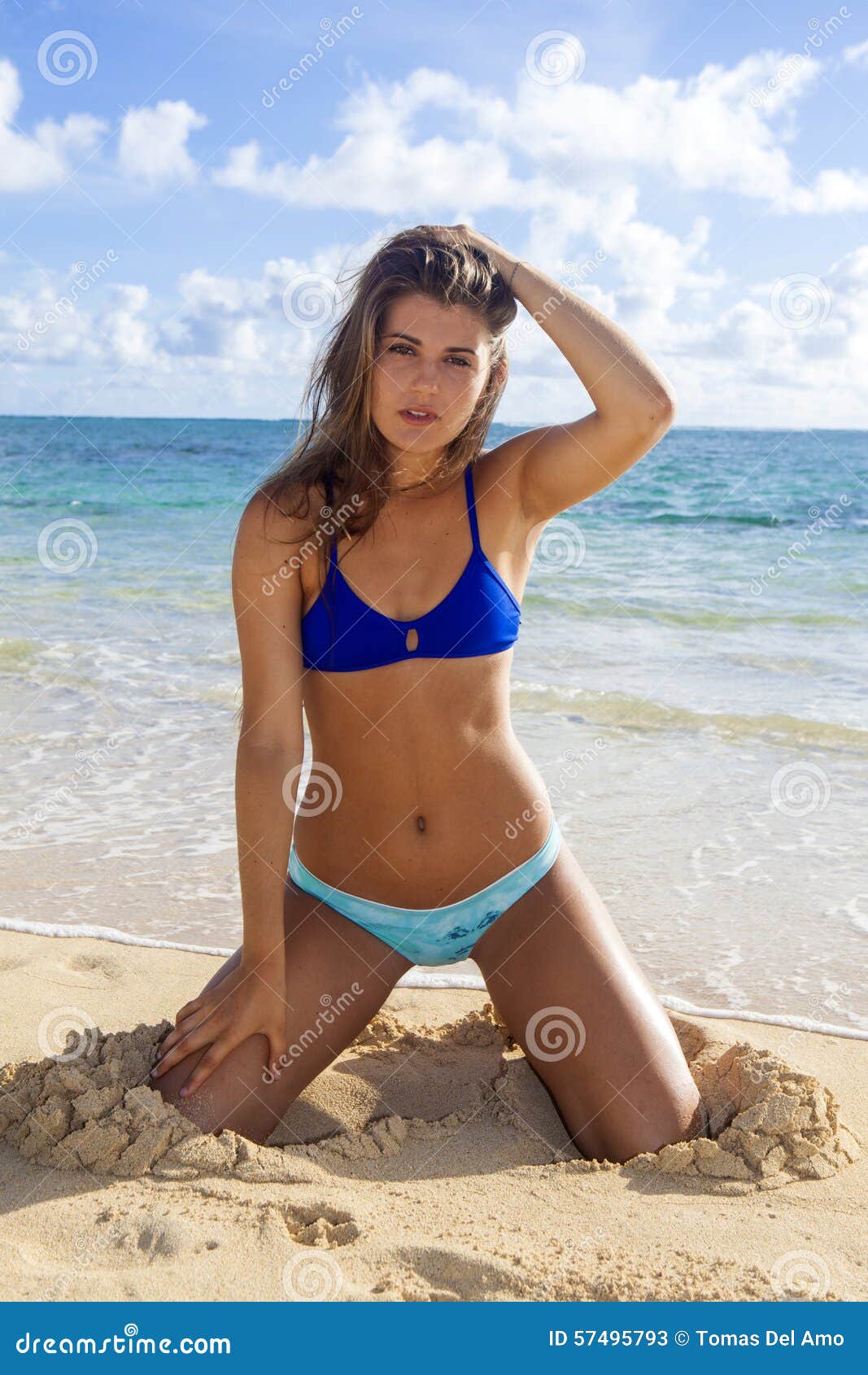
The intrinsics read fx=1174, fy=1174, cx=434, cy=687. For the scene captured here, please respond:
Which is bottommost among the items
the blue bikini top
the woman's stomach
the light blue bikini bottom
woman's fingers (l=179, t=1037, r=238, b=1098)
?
woman's fingers (l=179, t=1037, r=238, b=1098)

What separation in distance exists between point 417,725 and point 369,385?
2.75 feet

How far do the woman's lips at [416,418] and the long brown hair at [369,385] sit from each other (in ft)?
0.38

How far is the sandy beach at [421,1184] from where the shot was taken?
2.21m

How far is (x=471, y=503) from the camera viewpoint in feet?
9.71

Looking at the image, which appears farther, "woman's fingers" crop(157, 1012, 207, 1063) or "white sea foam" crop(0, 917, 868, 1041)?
"white sea foam" crop(0, 917, 868, 1041)

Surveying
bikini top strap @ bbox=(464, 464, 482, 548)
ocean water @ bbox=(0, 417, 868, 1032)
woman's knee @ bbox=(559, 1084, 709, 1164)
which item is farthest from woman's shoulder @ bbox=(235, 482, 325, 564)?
ocean water @ bbox=(0, 417, 868, 1032)

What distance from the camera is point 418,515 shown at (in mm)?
3004

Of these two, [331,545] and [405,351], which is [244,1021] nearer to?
[331,545]

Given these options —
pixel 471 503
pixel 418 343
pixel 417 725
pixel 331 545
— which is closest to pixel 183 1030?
pixel 417 725

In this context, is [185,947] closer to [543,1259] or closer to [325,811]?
[325,811]

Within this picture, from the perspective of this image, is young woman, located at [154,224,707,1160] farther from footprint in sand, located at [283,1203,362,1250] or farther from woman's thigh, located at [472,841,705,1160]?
footprint in sand, located at [283,1203,362,1250]

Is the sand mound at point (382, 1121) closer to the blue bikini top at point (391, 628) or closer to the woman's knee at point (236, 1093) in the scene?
the woman's knee at point (236, 1093)

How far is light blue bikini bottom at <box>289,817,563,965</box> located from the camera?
2.93 m
